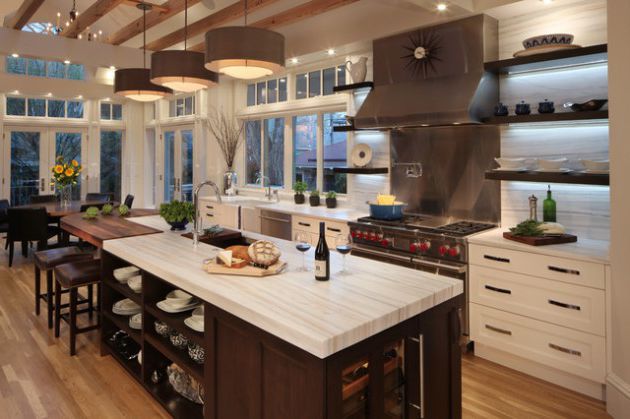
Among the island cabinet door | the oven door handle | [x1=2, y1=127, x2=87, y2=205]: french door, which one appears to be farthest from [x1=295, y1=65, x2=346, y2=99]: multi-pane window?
[x1=2, y1=127, x2=87, y2=205]: french door

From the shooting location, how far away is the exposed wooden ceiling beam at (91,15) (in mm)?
4664

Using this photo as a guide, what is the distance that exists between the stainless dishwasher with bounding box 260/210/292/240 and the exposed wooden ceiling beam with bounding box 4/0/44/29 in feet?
10.9

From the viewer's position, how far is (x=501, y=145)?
3949 mm

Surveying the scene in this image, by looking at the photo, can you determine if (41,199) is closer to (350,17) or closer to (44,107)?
(44,107)

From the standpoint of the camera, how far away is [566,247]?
10.2 feet

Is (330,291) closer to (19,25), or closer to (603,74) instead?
(603,74)

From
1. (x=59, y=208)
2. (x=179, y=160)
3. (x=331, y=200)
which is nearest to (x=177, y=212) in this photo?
(x=331, y=200)

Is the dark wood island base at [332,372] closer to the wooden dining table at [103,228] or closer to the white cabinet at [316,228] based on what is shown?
the wooden dining table at [103,228]

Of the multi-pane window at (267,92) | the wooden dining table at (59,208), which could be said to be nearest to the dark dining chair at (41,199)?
the wooden dining table at (59,208)

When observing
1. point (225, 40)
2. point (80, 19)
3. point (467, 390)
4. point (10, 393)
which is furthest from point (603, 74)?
point (80, 19)

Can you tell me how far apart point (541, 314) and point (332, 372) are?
7.12ft

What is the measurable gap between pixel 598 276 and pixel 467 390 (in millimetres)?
1134

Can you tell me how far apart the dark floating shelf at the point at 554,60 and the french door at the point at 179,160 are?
605 cm

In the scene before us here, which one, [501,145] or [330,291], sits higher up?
[501,145]
